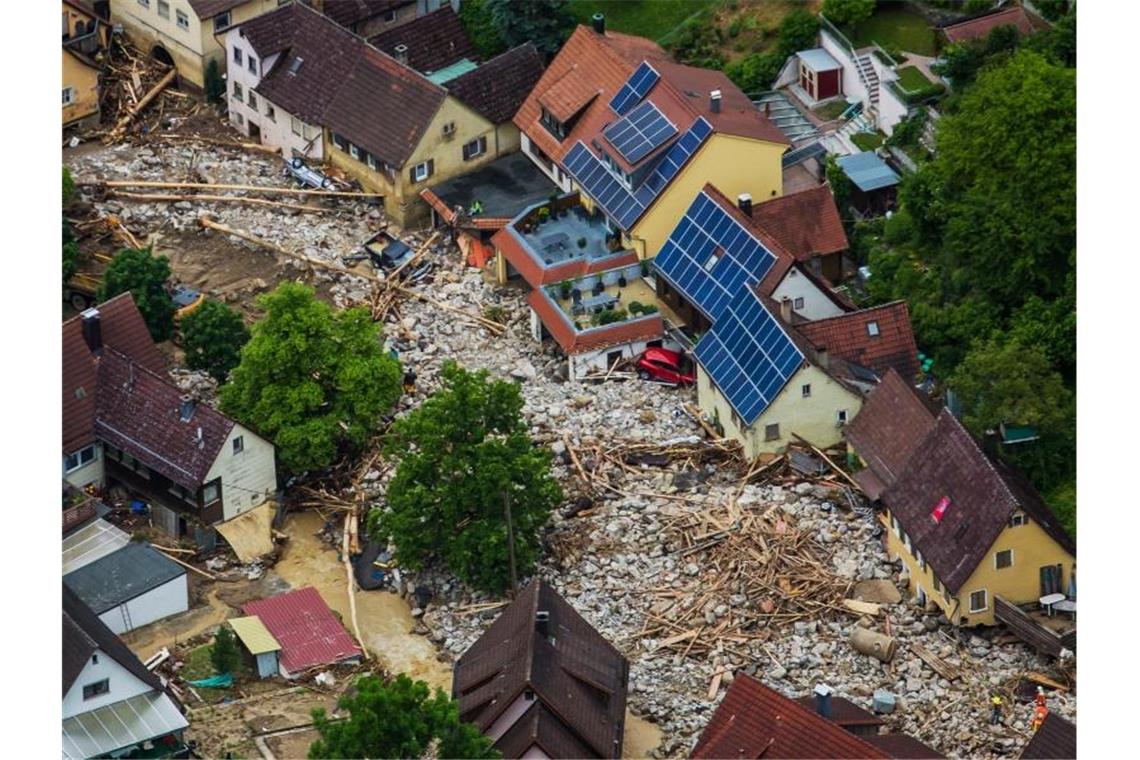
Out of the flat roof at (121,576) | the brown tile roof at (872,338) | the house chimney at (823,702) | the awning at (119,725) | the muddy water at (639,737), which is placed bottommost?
the muddy water at (639,737)

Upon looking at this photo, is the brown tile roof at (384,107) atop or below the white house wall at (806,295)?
atop

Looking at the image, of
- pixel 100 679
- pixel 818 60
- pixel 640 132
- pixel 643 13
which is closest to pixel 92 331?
pixel 100 679

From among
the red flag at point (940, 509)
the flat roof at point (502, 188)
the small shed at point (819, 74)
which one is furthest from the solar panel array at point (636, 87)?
the red flag at point (940, 509)

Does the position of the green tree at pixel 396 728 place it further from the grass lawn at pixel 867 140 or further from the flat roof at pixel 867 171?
the grass lawn at pixel 867 140

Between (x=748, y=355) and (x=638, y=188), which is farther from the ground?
(x=638, y=188)

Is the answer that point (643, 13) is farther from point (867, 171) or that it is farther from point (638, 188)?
point (867, 171)

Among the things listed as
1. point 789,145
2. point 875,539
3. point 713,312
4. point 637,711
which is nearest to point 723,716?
point 637,711

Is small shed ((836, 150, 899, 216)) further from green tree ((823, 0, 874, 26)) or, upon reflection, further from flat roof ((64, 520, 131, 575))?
flat roof ((64, 520, 131, 575))
